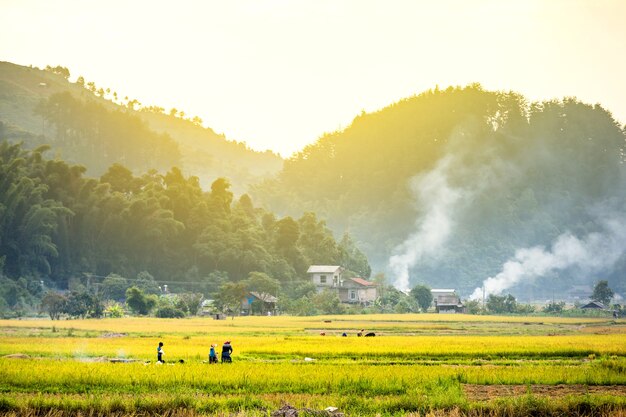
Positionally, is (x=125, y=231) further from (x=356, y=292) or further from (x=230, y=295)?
(x=356, y=292)

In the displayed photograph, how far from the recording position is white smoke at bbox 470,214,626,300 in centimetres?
16700

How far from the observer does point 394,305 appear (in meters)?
103

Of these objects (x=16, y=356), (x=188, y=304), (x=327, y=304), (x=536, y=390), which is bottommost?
(x=536, y=390)

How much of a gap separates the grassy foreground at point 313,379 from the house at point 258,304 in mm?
47759

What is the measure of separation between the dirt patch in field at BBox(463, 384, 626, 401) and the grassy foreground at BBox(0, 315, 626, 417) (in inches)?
1.2

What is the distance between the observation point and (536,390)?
81.5 ft

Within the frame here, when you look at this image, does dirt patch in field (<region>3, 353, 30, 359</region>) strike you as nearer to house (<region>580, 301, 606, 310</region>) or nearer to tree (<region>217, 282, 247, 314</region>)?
tree (<region>217, 282, 247, 314</region>)

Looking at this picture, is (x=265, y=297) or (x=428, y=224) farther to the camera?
(x=428, y=224)

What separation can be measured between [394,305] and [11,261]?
4640cm

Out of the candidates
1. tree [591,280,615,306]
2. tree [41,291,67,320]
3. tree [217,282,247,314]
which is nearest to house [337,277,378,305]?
tree [217,282,247,314]

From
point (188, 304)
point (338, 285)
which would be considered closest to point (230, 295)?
point (188, 304)

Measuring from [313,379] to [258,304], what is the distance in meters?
64.8

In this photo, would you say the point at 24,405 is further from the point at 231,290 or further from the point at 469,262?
the point at 469,262

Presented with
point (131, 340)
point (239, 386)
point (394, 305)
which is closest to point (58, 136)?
point (394, 305)
